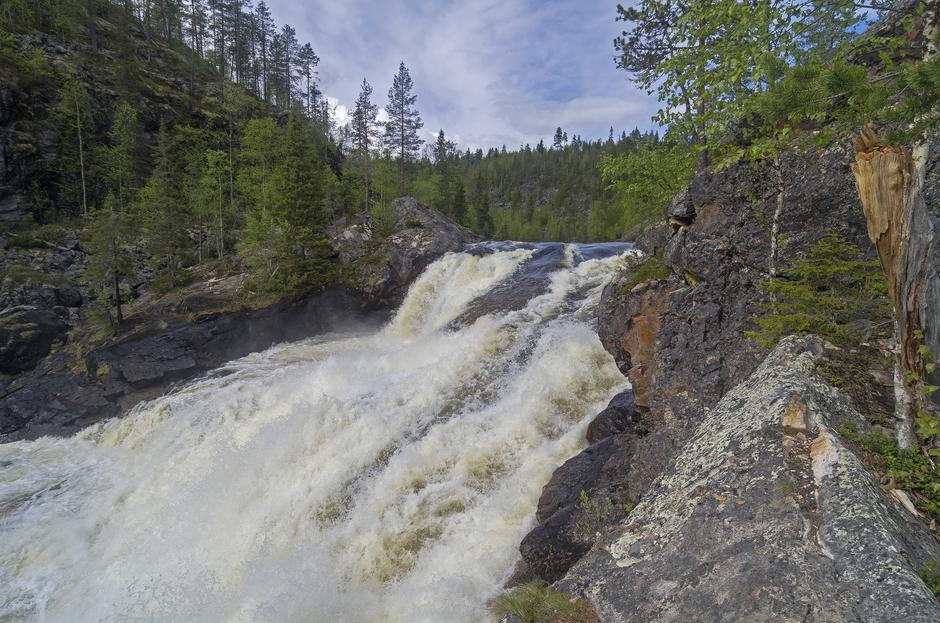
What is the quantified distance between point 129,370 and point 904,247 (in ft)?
77.1

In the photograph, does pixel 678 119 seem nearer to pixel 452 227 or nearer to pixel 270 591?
pixel 270 591

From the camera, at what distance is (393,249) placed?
2480cm

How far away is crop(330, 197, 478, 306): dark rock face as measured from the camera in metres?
24.0

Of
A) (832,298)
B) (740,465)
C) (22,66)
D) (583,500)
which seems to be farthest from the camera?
(22,66)

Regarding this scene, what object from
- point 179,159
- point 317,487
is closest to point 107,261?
point 317,487

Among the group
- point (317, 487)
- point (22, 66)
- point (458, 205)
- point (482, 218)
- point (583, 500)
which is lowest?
point (317, 487)

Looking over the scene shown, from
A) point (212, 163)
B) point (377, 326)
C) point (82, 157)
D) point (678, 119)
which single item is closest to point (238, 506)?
point (678, 119)

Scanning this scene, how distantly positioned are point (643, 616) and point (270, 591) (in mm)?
6933

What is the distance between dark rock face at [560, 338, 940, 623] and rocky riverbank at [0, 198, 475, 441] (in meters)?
20.0

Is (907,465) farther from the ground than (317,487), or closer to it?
farther from the ground

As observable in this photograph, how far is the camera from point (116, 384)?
688 inches

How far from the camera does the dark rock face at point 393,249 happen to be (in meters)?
24.0

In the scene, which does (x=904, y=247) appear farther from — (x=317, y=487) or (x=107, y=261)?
(x=107, y=261)

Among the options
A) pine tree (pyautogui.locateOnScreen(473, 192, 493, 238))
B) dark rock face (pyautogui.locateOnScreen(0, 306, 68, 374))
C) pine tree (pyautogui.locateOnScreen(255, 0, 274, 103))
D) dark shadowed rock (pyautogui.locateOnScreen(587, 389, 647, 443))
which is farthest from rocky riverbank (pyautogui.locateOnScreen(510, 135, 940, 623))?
pine tree (pyautogui.locateOnScreen(255, 0, 274, 103))
